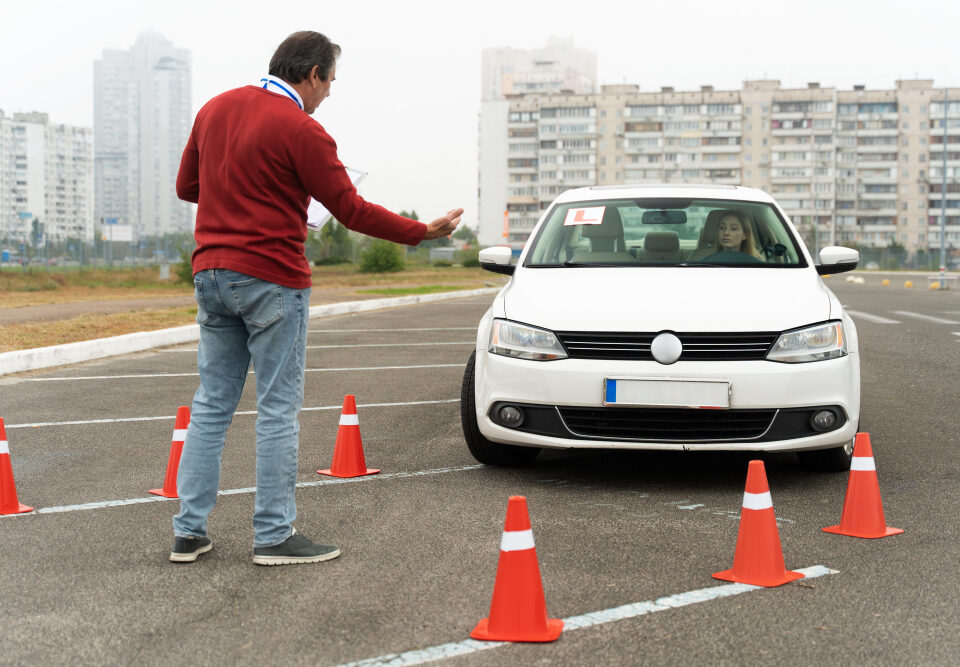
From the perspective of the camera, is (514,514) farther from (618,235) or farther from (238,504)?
(618,235)

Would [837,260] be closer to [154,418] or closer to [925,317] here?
[154,418]

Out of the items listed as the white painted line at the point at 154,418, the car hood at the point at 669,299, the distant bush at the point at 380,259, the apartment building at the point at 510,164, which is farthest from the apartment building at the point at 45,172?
the car hood at the point at 669,299

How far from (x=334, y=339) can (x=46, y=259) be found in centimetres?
3223

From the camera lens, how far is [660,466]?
572 centimetres

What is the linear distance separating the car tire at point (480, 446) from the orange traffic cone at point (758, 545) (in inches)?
76.7

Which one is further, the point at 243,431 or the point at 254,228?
the point at 243,431

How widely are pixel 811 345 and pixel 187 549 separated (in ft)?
9.83

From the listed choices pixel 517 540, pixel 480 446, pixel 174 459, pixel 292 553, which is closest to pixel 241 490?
pixel 174 459

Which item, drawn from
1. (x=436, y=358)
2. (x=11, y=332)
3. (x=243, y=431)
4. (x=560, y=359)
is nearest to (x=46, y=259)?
(x=11, y=332)

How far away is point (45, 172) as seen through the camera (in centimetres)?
14088

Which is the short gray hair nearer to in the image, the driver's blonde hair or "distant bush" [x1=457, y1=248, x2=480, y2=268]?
the driver's blonde hair

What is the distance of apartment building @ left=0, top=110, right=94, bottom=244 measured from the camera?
137125 millimetres

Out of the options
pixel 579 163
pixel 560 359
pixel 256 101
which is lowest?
pixel 560 359

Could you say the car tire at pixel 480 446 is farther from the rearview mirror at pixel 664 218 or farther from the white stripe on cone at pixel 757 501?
the white stripe on cone at pixel 757 501
